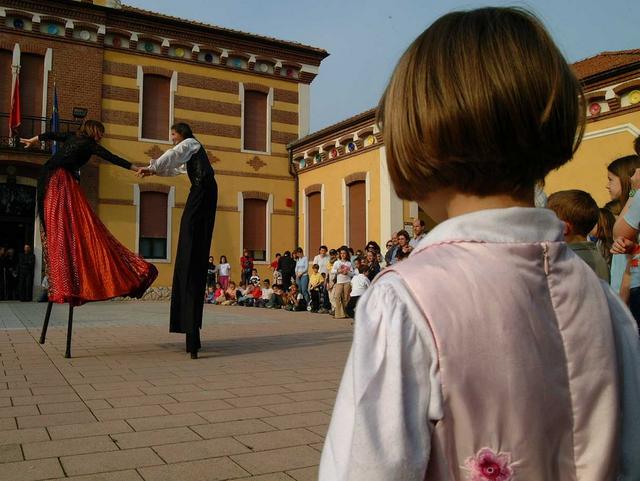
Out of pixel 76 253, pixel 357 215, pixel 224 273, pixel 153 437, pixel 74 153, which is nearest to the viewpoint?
pixel 153 437

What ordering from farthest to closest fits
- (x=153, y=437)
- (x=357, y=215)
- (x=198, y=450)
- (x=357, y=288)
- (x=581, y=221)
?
(x=357, y=215)
(x=357, y=288)
(x=581, y=221)
(x=153, y=437)
(x=198, y=450)

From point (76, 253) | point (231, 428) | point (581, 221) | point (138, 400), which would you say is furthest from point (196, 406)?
point (76, 253)

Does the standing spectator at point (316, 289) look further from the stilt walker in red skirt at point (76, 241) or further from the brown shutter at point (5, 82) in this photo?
the brown shutter at point (5, 82)

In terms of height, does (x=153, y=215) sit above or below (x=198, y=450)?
above

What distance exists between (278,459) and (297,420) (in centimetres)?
77

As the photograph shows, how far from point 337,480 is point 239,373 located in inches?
171

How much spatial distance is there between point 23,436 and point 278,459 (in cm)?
140

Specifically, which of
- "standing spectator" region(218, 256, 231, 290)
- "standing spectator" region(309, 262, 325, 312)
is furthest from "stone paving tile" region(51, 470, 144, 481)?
"standing spectator" region(218, 256, 231, 290)

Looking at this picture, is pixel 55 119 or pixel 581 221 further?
pixel 55 119

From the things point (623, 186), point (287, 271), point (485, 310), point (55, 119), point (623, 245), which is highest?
point (55, 119)

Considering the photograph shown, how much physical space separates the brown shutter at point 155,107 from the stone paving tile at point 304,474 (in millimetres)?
20199

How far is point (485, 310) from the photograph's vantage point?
1.02m

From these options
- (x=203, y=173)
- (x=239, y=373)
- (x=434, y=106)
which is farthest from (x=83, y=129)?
(x=434, y=106)

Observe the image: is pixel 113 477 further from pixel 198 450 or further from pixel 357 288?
pixel 357 288
